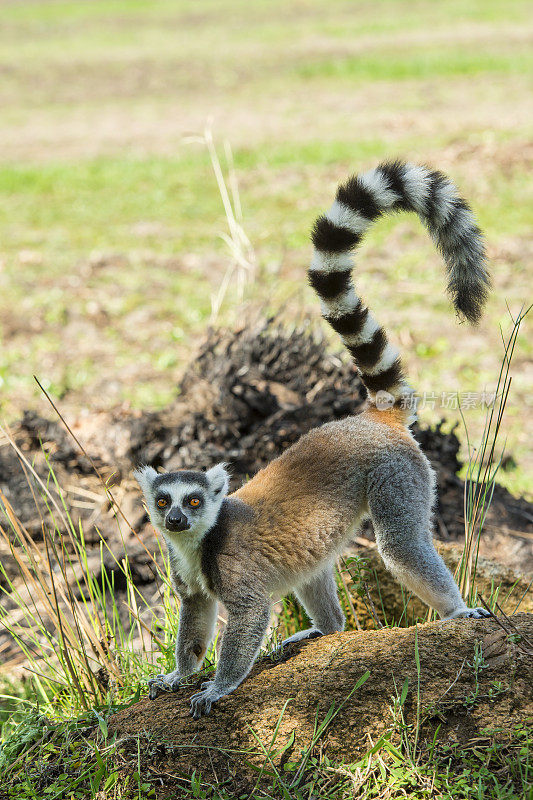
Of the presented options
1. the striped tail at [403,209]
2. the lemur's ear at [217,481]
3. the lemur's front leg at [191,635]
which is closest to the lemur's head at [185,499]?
the lemur's ear at [217,481]

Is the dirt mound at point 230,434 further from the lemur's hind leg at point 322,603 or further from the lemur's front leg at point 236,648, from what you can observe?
the lemur's front leg at point 236,648

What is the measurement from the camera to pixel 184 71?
2398 cm

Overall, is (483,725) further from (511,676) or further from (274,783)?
(274,783)

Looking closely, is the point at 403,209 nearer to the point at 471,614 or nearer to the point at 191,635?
the point at 471,614

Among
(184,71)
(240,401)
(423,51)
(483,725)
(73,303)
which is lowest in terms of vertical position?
(483,725)

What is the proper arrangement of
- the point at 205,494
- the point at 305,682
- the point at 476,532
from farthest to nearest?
the point at 476,532 < the point at 205,494 < the point at 305,682

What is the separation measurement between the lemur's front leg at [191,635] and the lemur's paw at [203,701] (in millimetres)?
344

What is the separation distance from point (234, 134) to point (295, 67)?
767 centimetres

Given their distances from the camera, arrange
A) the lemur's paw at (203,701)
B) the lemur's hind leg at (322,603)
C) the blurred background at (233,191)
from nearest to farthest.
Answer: the lemur's paw at (203,701) < the lemur's hind leg at (322,603) < the blurred background at (233,191)

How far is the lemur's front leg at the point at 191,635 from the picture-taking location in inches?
128

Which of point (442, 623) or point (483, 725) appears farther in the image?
point (442, 623)

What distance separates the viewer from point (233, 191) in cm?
548

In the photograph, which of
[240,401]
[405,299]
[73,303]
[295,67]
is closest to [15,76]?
[295,67]

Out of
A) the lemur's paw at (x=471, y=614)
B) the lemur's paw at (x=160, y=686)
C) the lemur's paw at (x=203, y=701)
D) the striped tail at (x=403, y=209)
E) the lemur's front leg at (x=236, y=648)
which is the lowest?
the lemur's paw at (x=471, y=614)
